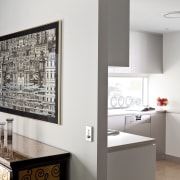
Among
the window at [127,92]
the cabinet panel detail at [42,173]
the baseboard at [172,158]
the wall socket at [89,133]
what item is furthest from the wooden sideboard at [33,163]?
the baseboard at [172,158]

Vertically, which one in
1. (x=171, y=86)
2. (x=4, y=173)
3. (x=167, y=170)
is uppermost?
(x=171, y=86)

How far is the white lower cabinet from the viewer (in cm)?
251

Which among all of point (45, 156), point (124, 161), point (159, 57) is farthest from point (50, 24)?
point (159, 57)

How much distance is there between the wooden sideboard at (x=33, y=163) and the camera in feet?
7.35

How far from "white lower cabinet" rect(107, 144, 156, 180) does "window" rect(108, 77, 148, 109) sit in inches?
110

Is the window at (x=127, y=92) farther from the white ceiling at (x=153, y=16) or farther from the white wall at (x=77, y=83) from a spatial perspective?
A: the white wall at (x=77, y=83)

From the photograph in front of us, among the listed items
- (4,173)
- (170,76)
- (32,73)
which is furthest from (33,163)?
(170,76)

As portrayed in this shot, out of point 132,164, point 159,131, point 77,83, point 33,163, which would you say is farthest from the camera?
point 159,131

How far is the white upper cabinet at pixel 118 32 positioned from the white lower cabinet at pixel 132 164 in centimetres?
76

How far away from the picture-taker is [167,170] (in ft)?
16.8

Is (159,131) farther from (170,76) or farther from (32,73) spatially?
(32,73)

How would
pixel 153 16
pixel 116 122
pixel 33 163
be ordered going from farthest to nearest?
pixel 116 122 → pixel 153 16 → pixel 33 163

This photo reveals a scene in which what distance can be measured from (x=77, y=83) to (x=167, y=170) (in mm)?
3335

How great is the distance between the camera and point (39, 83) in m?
2.87
